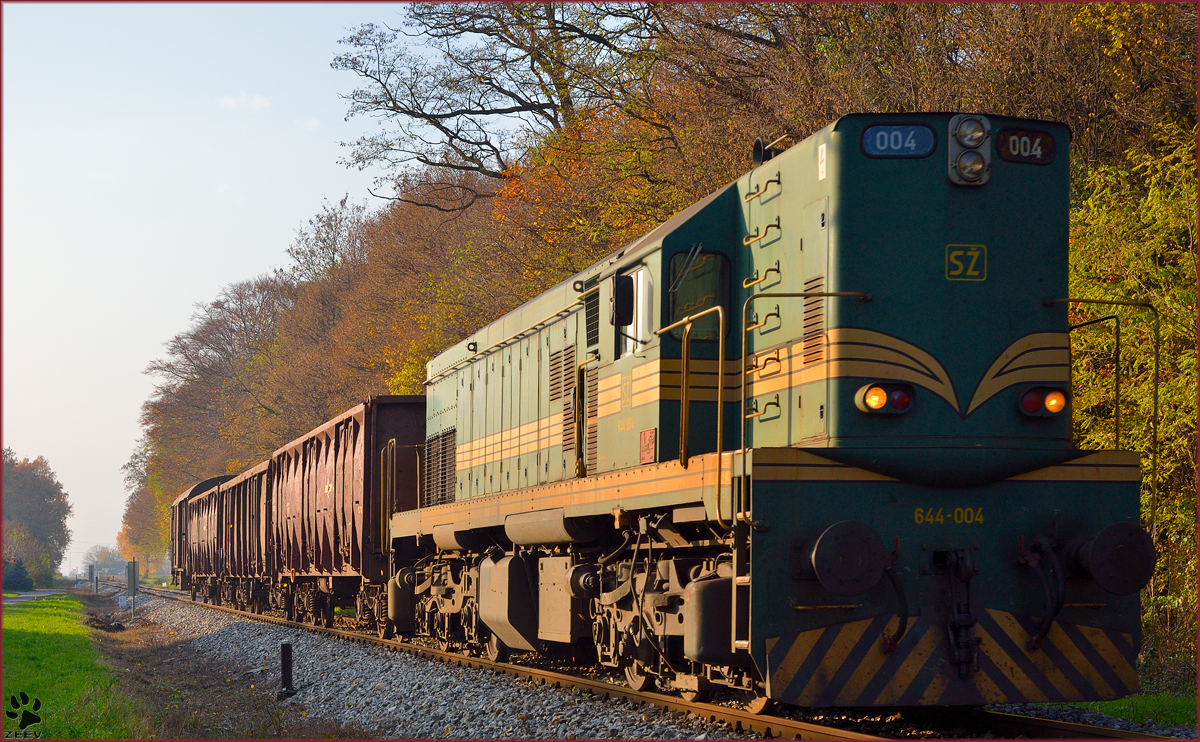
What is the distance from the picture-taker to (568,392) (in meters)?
10.4

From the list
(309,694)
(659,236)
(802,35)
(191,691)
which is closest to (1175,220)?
(659,236)

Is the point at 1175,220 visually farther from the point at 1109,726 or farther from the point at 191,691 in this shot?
the point at 191,691

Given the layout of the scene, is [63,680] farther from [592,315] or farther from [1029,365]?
[1029,365]

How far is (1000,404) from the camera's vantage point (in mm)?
7059

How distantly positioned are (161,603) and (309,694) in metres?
29.2

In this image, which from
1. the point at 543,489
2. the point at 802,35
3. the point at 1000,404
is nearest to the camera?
the point at 1000,404

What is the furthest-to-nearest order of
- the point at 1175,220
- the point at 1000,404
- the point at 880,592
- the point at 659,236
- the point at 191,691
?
the point at 191,691
the point at 1175,220
the point at 659,236
the point at 1000,404
the point at 880,592

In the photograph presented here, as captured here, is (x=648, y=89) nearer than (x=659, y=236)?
No

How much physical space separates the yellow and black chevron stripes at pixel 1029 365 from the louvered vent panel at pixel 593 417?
3.48 meters

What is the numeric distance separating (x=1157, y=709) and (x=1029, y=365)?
3331mm

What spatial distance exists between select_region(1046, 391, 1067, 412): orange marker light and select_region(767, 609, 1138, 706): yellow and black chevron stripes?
4.55 feet

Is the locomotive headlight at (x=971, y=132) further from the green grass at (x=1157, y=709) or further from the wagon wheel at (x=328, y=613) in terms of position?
the wagon wheel at (x=328, y=613)

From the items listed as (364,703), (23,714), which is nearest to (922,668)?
(364,703)

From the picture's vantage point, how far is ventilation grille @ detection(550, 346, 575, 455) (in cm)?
1016
